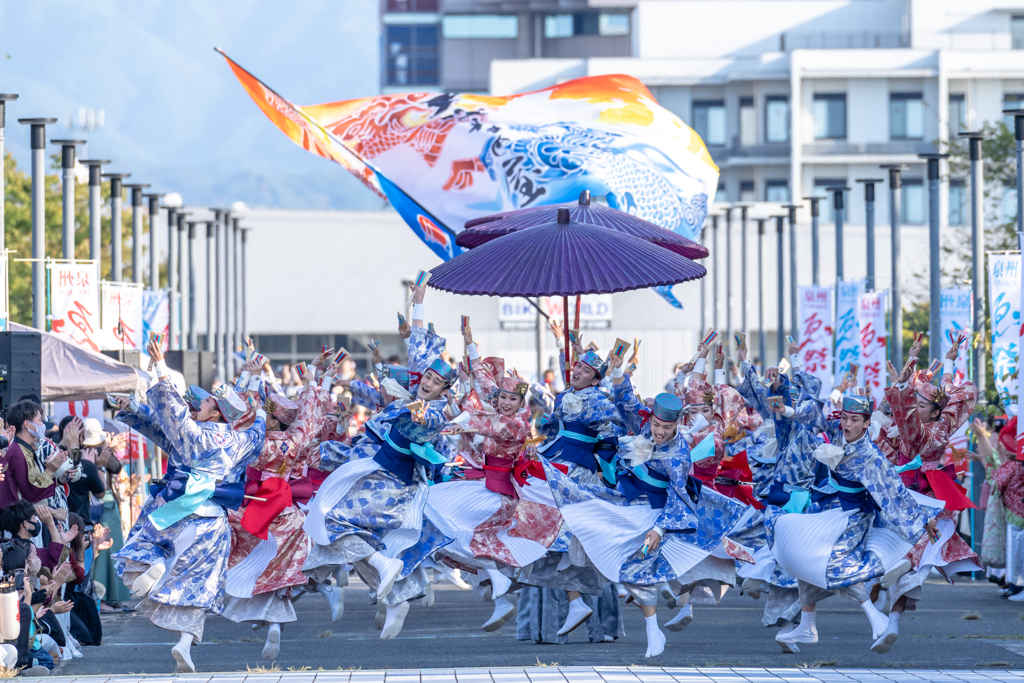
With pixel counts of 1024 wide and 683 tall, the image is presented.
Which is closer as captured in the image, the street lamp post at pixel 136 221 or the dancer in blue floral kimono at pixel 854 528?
the dancer in blue floral kimono at pixel 854 528

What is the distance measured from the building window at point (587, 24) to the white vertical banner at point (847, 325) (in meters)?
41.3

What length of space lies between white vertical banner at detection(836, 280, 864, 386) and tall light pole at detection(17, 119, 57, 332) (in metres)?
8.99

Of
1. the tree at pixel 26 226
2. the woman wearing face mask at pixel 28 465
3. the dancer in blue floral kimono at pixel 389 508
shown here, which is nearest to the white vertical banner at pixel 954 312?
the dancer in blue floral kimono at pixel 389 508

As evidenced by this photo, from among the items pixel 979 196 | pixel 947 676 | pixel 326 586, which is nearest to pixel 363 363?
pixel 979 196

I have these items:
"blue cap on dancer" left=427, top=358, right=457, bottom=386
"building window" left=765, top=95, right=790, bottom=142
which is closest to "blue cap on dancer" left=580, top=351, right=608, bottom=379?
"blue cap on dancer" left=427, top=358, right=457, bottom=386

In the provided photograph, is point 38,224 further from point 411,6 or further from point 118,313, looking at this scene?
point 411,6

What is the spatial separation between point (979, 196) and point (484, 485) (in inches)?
336

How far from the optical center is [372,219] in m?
37.5

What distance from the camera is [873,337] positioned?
1605 cm

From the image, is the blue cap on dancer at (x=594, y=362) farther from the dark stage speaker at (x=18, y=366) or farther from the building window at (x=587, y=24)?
the building window at (x=587, y=24)

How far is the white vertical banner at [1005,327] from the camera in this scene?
11219mm

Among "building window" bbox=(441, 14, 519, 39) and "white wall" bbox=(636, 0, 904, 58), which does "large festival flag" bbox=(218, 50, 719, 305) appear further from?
"building window" bbox=(441, 14, 519, 39)

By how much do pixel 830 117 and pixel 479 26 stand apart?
1971 cm

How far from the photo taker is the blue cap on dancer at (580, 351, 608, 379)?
26.3ft
